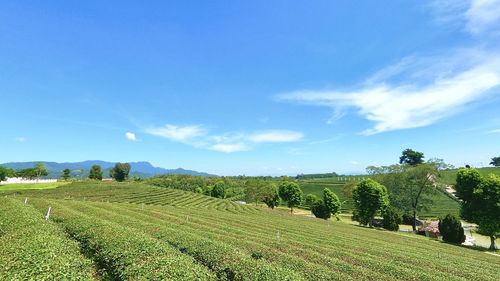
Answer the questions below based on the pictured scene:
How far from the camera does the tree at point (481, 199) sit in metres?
43.4

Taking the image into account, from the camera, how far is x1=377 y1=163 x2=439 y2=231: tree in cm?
7050

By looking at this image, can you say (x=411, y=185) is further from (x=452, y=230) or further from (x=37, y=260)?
(x=37, y=260)

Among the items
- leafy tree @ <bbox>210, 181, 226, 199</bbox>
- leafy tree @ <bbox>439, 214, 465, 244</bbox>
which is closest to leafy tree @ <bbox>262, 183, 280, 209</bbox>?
leafy tree @ <bbox>210, 181, 226, 199</bbox>

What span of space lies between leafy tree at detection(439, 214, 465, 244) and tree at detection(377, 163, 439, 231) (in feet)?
51.1

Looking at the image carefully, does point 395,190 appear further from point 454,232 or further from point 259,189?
point 259,189

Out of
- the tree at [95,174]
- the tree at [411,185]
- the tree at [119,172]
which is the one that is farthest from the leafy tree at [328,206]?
the tree at [119,172]

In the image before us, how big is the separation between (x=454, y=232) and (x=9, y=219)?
208 feet

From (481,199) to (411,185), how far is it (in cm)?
2992

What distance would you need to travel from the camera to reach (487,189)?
4400 centimetres

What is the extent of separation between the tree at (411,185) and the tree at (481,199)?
22.8m

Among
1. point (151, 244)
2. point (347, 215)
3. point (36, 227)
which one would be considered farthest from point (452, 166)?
point (36, 227)

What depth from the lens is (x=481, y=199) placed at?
147ft

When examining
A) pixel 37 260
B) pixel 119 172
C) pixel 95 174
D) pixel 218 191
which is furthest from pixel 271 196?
pixel 119 172

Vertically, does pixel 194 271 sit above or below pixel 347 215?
above
